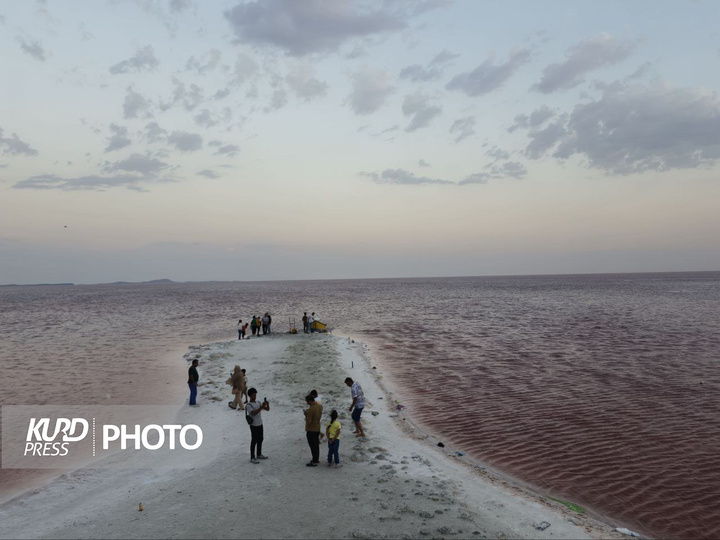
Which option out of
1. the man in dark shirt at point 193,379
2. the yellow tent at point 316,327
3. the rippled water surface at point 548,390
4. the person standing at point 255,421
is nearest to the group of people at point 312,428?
the person standing at point 255,421

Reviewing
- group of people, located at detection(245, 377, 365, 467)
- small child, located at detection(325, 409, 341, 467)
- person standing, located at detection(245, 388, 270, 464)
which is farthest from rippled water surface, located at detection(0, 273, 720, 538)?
person standing, located at detection(245, 388, 270, 464)

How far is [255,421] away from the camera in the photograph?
1205 cm

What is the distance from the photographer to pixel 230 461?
492 inches

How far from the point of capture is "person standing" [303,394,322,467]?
11.6 meters

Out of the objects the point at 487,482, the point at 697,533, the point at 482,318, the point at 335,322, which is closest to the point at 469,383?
the point at 487,482

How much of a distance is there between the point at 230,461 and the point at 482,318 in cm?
4919

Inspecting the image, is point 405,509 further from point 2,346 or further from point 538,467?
point 2,346

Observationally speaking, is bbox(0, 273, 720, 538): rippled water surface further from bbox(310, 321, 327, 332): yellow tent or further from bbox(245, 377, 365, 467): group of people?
bbox(245, 377, 365, 467): group of people

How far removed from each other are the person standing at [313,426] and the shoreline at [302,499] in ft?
1.30

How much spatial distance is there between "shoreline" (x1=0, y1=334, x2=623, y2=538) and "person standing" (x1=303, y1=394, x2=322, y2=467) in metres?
0.40

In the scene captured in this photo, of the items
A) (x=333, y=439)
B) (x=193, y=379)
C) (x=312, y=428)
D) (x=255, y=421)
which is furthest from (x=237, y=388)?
(x=333, y=439)

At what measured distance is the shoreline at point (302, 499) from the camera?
8977 millimetres

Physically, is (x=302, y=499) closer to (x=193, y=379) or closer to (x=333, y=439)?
(x=333, y=439)

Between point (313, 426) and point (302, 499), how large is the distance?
6.48ft
